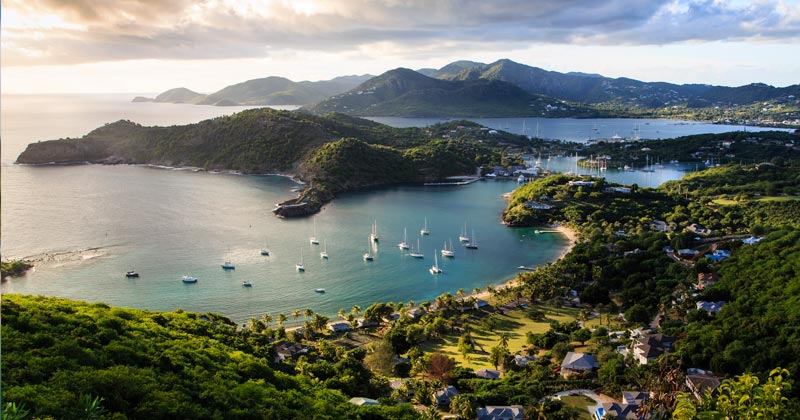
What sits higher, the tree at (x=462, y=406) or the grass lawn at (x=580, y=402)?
the tree at (x=462, y=406)

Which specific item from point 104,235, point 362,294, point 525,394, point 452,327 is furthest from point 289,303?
point 104,235

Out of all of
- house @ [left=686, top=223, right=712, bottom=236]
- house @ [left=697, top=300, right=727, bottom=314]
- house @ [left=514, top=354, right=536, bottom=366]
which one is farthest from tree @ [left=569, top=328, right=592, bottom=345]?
house @ [left=686, top=223, right=712, bottom=236]

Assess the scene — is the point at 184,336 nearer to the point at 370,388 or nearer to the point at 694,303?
the point at 370,388

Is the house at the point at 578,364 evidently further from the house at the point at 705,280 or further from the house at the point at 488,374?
the house at the point at 705,280

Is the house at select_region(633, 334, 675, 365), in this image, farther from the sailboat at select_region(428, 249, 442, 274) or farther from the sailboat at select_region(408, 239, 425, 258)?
the sailboat at select_region(408, 239, 425, 258)

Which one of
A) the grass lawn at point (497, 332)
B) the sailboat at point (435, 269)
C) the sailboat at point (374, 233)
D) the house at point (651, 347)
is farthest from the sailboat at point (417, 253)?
the house at point (651, 347)
